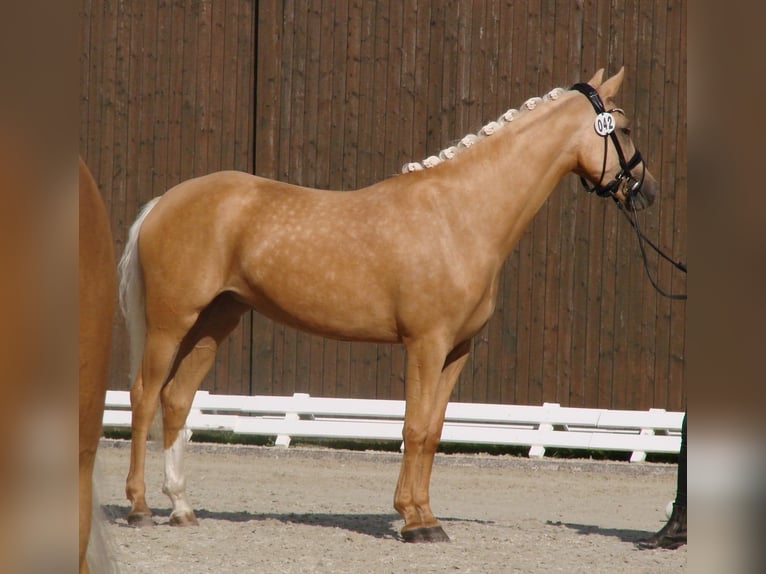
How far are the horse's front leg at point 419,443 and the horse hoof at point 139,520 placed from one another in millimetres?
1380

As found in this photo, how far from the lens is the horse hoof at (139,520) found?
5.78 meters

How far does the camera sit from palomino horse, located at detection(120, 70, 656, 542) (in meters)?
5.55

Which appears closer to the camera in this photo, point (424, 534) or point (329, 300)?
point (424, 534)

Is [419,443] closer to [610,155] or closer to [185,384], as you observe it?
[185,384]

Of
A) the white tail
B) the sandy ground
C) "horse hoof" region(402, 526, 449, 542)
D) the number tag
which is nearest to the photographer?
the sandy ground

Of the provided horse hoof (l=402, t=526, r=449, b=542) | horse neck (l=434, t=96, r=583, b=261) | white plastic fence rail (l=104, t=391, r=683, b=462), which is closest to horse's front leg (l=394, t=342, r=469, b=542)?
horse hoof (l=402, t=526, r=449, b=542)

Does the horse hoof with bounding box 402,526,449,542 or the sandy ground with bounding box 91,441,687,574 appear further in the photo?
the horse hoof with bounding box 402,526,449,542

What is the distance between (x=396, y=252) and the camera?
5.60 meters

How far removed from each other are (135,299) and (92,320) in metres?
5.10

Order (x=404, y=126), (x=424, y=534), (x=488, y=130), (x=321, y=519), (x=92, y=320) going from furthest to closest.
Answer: (x=404, y=126) < (x=321, y=519) < (x=488, y=130) < (x=424, y=534) < (x=92, y=320)

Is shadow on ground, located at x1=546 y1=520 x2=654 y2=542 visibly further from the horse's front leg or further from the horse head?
the horse head

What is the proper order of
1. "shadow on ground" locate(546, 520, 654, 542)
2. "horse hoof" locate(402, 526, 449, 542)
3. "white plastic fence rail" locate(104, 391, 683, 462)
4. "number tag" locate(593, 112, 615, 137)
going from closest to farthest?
"horse hoof" locate(402, 526, 449, 542), "number tag" locate(593, 112, 615, 137), "shadow on ground" locate(546, 520, 654, 542), "white plastic fence rail" locate(104, 391, 683, 462)

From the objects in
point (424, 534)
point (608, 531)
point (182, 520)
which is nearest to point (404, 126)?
point (608, 531)

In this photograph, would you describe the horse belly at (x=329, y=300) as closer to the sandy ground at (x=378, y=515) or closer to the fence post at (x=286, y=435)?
the sandy ground at (x=378, y=515)
